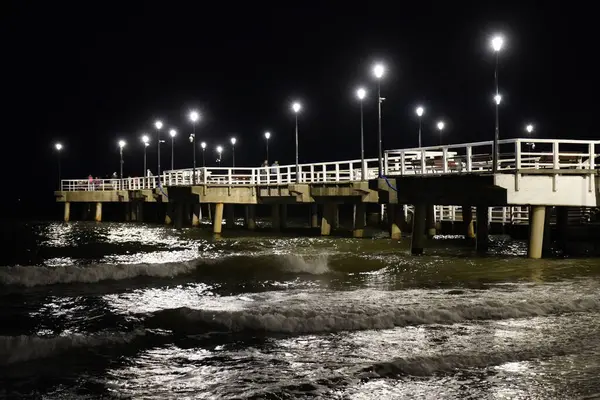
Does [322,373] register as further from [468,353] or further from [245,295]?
[245,295]

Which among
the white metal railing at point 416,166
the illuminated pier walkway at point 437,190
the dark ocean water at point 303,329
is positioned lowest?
the dark ocean water at point 303,329

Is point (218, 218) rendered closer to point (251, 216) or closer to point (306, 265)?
point (251, 216)

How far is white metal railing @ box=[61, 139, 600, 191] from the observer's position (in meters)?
21.2

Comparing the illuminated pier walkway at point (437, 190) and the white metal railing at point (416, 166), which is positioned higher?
the white metal railing at point (416, 166)

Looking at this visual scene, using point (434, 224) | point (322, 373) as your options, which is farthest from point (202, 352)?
point (434, 224)

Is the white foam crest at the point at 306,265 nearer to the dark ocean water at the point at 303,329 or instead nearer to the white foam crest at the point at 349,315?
the dark ocean water at the point at 303,329

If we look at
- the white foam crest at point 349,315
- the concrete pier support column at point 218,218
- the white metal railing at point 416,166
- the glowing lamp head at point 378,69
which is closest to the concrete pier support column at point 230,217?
the white metal railing at point 416,166

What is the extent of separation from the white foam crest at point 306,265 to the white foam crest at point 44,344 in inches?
404

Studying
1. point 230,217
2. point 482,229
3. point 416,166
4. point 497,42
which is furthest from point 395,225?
point 230,217

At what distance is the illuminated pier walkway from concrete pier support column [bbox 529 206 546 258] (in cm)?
3

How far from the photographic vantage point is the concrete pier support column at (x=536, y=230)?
21269 mm

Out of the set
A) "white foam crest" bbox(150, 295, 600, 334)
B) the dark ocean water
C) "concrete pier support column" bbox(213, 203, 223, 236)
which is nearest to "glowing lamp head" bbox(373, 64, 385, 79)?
the dark ocean water

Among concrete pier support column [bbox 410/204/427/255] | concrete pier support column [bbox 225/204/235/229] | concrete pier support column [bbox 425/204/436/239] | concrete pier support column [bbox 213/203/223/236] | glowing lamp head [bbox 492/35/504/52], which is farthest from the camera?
concrete pier support column [bbox 225/204/235/229]

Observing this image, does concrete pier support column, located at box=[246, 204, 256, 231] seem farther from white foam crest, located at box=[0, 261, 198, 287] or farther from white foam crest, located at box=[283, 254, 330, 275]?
white foam crest, located at box=[0, 261, 198, 287]
